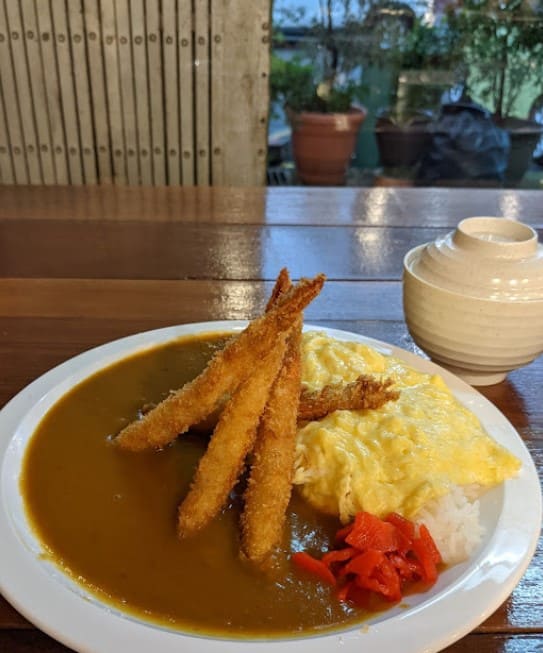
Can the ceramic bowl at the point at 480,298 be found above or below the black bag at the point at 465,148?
above

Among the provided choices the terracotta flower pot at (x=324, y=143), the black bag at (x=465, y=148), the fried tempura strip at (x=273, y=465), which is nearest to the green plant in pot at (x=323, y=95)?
the terracotta flower pot at (x=324, y=143)

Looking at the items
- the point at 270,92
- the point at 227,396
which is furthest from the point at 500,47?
the point at 227,396

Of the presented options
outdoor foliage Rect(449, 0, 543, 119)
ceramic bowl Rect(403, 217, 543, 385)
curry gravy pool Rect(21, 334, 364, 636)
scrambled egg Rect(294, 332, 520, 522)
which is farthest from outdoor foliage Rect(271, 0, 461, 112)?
curry gravy pool Rect(21, 334, 364, 636)

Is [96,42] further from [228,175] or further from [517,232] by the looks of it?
[517,232]

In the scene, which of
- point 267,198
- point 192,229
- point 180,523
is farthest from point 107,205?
point 180,523

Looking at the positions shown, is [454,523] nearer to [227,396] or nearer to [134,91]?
[227,396]

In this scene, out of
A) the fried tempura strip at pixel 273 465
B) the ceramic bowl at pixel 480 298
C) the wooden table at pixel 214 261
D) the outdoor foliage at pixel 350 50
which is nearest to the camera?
the fried tempura strip at pixel 273 465

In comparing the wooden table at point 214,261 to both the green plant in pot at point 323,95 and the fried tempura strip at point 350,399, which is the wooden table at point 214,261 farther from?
the green plant in pot at point 323,95
